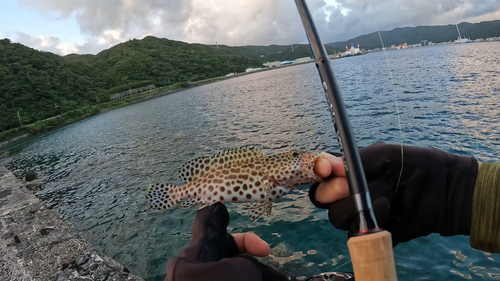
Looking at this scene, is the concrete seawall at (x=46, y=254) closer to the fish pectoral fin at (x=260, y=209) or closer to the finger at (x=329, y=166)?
the fish pectoral fin at (x=260, y=209)

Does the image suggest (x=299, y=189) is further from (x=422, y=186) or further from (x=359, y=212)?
(x=359, y=212)

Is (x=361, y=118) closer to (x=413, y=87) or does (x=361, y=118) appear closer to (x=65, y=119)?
(x=413, y=87)

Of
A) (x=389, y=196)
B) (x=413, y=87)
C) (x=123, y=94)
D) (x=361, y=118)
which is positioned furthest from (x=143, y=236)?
(x=123, y=94)

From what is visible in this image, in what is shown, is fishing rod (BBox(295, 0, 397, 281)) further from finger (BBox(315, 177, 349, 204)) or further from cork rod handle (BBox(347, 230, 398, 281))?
finger (BBox(315, 177, 349, 204))

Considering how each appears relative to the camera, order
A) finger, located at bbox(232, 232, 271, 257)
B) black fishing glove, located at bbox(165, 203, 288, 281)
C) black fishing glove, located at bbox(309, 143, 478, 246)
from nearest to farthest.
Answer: black fishing glove, located at bbox(165, 203, 288, 281) < black fishing glove, located at bbox(309, 143, 478, 246) < finger, located at bbox(232, 232, 271, 257)

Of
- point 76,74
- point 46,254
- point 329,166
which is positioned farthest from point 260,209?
point 76,74

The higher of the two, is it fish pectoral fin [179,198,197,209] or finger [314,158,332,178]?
finger [314,158,332,178]

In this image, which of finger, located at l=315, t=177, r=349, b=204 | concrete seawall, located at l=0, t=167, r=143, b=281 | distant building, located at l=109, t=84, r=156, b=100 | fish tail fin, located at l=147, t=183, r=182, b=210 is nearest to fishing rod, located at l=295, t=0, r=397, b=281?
finger, located at l=315, t=177, r=349, b=204

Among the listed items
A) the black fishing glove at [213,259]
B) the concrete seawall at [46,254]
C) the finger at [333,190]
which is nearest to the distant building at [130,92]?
the concrete seawall at [46,254]

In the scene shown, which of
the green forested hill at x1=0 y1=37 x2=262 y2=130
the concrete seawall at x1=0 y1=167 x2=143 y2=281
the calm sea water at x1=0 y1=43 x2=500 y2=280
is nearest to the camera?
the concrete seawall at x1=0 y1=167 x2=143 y2=281
